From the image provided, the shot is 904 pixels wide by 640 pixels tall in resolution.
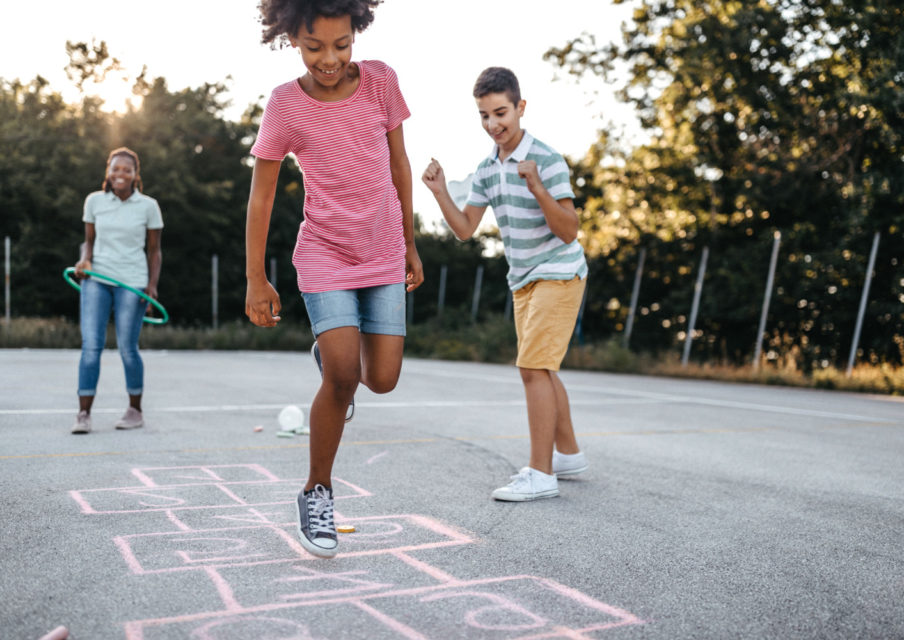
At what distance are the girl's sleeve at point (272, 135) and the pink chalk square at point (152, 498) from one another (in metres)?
1.65

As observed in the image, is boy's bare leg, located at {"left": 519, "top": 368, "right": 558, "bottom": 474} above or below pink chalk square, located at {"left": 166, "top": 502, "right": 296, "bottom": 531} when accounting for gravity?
above

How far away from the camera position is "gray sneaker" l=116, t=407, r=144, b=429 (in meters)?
6.46

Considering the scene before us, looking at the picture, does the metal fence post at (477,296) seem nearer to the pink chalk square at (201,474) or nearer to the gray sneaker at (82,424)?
the gray sneaker at (82,424)

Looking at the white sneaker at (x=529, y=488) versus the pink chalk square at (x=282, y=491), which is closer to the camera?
the pink chalk square at (x=282, y=491)

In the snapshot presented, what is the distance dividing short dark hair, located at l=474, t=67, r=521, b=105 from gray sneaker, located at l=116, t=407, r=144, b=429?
3.66 m

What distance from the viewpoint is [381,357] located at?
11.7 ft

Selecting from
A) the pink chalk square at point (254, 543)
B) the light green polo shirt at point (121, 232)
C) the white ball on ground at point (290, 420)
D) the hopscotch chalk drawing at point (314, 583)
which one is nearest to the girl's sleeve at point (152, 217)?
the light green polo shirt at point (121, 232)

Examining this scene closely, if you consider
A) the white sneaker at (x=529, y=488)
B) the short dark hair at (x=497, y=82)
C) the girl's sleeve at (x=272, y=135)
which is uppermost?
the short dark hair at (x=497, y=82)

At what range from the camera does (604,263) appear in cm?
2450

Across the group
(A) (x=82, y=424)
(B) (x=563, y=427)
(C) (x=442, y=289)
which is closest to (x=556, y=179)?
(B) (x=563, y=427)

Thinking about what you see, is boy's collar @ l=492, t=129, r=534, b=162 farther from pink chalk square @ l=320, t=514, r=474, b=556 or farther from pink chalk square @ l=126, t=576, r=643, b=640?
pink chalk square @ l=126, t=576, r=643, b=640

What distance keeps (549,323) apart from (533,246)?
41cm

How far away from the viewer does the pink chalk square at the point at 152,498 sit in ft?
12.9

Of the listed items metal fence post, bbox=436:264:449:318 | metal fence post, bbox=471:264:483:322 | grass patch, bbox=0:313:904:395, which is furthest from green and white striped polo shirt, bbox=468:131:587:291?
metal fence post, bbox=436:264:449:318
